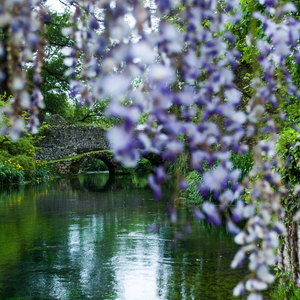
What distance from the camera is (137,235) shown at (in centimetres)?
593

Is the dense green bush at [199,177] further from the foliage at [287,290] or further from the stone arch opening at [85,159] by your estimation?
the stone arch opening at [85,159]

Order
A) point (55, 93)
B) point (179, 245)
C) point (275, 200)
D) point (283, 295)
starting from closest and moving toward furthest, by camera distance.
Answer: point (275, 200)
point (283, 295)
point (179, 245)
point (55, 93)

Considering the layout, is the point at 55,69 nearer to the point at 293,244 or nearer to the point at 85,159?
the point at 85,159

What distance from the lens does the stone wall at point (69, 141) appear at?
21531 mm

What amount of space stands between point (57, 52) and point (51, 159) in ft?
24.7

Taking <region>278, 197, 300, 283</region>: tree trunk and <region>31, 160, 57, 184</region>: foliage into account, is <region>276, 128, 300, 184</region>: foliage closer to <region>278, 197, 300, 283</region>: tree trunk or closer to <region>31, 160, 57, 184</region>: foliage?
<region>278, 197, 300, 283</region>: tree trunk

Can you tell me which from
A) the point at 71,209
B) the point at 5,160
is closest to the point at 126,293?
the point at 71,209

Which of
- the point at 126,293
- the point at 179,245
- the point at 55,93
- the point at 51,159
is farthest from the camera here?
the point at 55,93

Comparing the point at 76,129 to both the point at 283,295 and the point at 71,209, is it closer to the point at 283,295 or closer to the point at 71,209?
the point at 71,209

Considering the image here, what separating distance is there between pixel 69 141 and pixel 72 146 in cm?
37

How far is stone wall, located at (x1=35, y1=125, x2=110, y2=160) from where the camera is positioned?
2153cm

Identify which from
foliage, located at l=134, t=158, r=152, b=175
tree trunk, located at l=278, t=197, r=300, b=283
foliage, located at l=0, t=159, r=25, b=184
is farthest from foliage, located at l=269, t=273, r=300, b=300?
foliage, located at l=134, t=158, r=152, b=175

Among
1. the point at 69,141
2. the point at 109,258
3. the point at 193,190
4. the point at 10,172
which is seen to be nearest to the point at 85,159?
the point at 69,141

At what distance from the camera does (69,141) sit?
2220 cm
